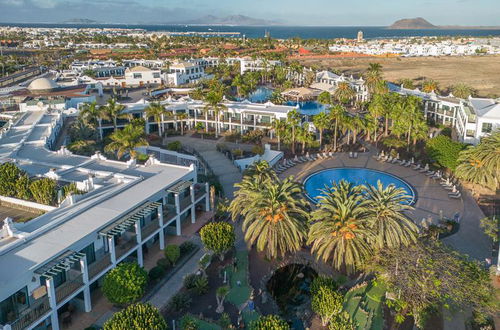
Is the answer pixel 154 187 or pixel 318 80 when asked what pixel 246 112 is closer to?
pixel 154 187

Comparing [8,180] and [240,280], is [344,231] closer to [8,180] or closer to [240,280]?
[240,280]

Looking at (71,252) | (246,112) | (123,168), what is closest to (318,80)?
(246,112)

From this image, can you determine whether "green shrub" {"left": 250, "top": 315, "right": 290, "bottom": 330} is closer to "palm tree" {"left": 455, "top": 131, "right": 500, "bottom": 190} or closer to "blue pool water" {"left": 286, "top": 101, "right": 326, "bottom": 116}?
"palm tree" {"left": 455, "top": 131, "right": 500, "bottom": 190}

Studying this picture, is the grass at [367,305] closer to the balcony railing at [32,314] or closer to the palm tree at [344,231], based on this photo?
the palm tree at [344,231]

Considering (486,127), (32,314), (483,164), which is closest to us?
(32,314)

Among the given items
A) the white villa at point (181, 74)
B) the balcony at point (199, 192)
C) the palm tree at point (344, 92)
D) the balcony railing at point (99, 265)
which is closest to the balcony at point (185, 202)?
the balcony at point (199, 192)

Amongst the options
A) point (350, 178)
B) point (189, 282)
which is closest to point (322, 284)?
point (189, 282)
